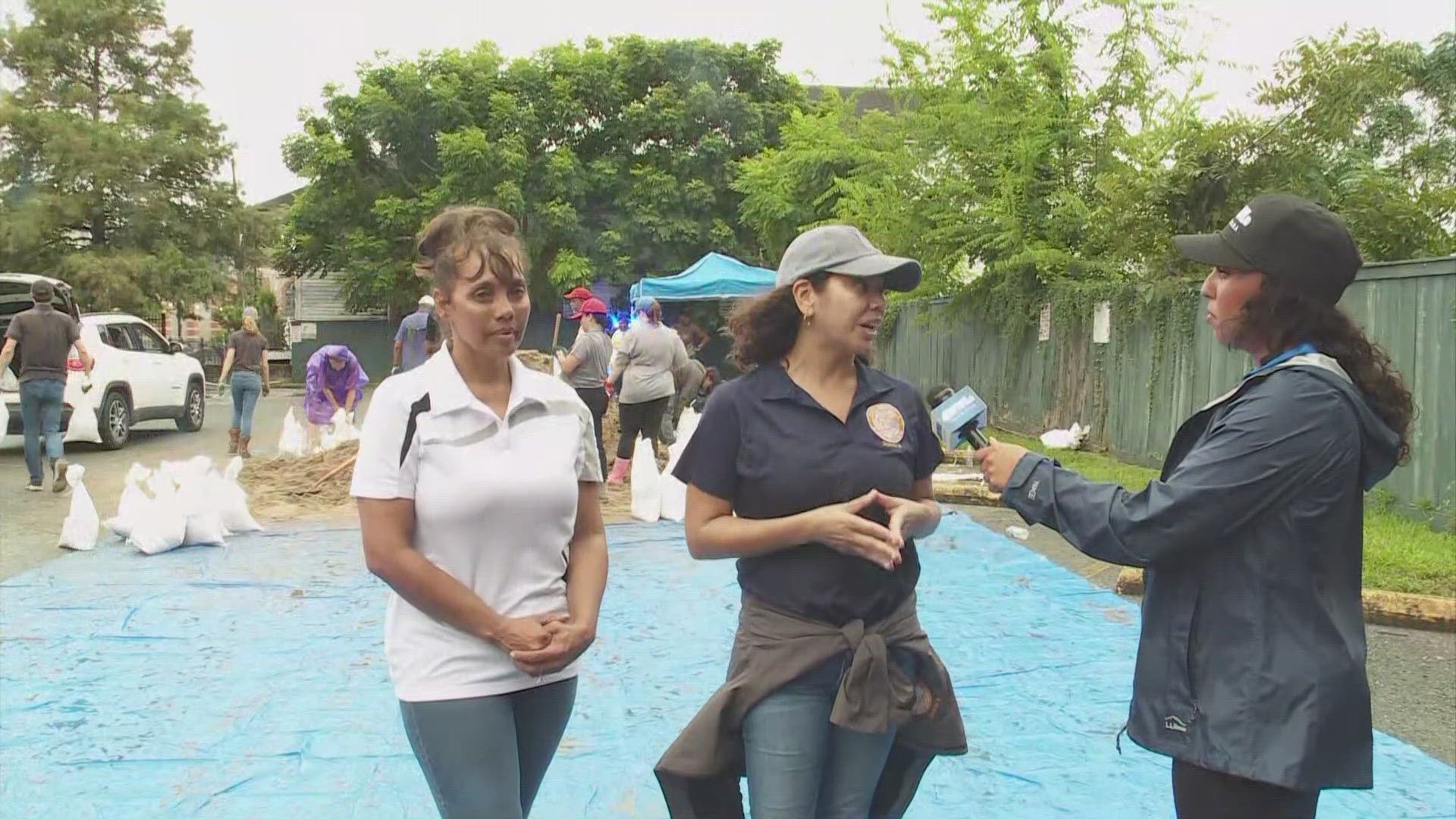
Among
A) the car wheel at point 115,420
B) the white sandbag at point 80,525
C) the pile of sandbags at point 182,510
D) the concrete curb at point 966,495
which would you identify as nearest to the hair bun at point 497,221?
the pile of sandbags at point 182,510

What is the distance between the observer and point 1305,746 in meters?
1.93

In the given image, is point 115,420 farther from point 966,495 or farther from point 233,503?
point 966,495

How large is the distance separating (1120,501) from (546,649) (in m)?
1.20

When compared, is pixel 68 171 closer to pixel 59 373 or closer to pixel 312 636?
pixel 59 373

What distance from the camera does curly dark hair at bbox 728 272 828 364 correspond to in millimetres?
2617

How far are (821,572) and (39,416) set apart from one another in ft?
33.6

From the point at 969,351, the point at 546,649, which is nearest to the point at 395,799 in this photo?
the point at 546,649

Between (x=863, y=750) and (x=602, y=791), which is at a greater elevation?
(x=863, y=750)

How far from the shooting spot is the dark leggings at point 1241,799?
1995 millimetres

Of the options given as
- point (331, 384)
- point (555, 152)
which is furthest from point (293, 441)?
point (555, 152)

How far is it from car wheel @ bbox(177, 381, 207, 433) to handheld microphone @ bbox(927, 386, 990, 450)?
15.6 meters

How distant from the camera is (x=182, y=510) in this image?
302 inches

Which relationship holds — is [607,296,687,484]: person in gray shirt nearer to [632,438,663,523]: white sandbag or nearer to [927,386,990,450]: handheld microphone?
[632,438,663,523]: white sandbag

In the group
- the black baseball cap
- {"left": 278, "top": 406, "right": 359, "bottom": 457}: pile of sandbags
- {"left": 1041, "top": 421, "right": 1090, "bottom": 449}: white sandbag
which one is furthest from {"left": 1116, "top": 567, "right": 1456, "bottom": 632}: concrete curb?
{"left": 278, "top": 406, "right": 359, "bottom": 457}: pile of sandbags
